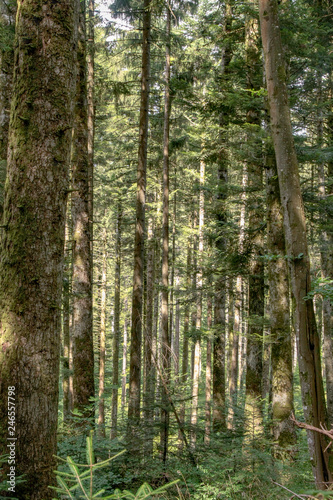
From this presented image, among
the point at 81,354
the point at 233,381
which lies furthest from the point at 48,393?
the point at 233,381

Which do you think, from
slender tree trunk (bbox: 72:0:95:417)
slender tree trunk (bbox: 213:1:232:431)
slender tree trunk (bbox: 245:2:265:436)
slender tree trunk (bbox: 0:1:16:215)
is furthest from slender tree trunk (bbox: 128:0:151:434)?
slender tree trunk (bbox: 0:1:16:215)

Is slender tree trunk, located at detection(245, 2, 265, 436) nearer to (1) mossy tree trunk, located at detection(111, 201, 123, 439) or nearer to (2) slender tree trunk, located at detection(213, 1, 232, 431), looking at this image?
(2) slender tree trunk, located at detection(213, 1, 232, 431)

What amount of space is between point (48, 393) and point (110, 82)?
9.51 m

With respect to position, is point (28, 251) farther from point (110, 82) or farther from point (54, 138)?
point (110, 82)

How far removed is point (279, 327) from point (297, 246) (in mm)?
3341

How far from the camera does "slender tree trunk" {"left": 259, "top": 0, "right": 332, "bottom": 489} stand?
11.1ft

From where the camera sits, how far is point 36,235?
2.83 metres

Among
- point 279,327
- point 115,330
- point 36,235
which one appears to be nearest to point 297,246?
point 36,235

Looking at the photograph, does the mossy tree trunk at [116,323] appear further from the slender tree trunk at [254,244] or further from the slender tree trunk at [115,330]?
the slender tree trunk at [254,244]

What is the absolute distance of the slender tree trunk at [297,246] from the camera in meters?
3.39

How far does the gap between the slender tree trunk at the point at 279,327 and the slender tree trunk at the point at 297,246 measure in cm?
243

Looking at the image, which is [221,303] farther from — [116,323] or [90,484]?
[90,484]

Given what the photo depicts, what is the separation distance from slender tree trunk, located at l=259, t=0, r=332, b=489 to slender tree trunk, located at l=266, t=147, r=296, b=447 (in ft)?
7.96

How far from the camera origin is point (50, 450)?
8.77 feet
